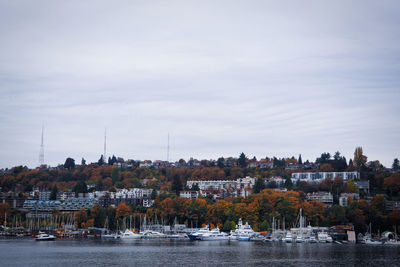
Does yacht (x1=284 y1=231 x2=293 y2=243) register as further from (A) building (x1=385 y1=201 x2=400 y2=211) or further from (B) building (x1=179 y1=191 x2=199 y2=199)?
(B) building (x1=179 y1=191 x2=199 y2=199)

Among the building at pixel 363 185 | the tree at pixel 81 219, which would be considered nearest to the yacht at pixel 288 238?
the tree at pixel 81 219

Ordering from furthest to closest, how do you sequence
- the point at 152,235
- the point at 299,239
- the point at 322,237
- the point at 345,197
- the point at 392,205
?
the point at 345,197, the point at 392,205, the point at 152,235, the point at 322,237, the point at 299,239

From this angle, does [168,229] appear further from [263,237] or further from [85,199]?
[85,199]

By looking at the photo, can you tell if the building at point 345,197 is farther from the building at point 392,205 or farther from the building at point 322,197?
the building at point 392,205

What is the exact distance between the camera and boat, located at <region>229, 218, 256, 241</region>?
126 meters

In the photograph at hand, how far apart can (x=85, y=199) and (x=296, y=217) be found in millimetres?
80578

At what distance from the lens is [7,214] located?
16575cm

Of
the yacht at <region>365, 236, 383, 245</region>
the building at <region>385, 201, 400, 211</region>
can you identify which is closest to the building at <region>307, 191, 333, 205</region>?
the building at <region>385, 201, 400, 211</region>

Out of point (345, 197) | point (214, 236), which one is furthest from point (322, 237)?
point (345, 197)

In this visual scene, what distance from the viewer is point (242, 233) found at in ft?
419

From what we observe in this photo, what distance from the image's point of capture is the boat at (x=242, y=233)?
413 feet

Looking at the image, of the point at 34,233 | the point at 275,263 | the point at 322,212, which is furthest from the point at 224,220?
the point at 275,263

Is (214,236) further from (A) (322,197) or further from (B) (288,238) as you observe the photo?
(A) (322,197)

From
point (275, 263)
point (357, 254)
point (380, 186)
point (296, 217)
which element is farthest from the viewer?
point (380, 186)
